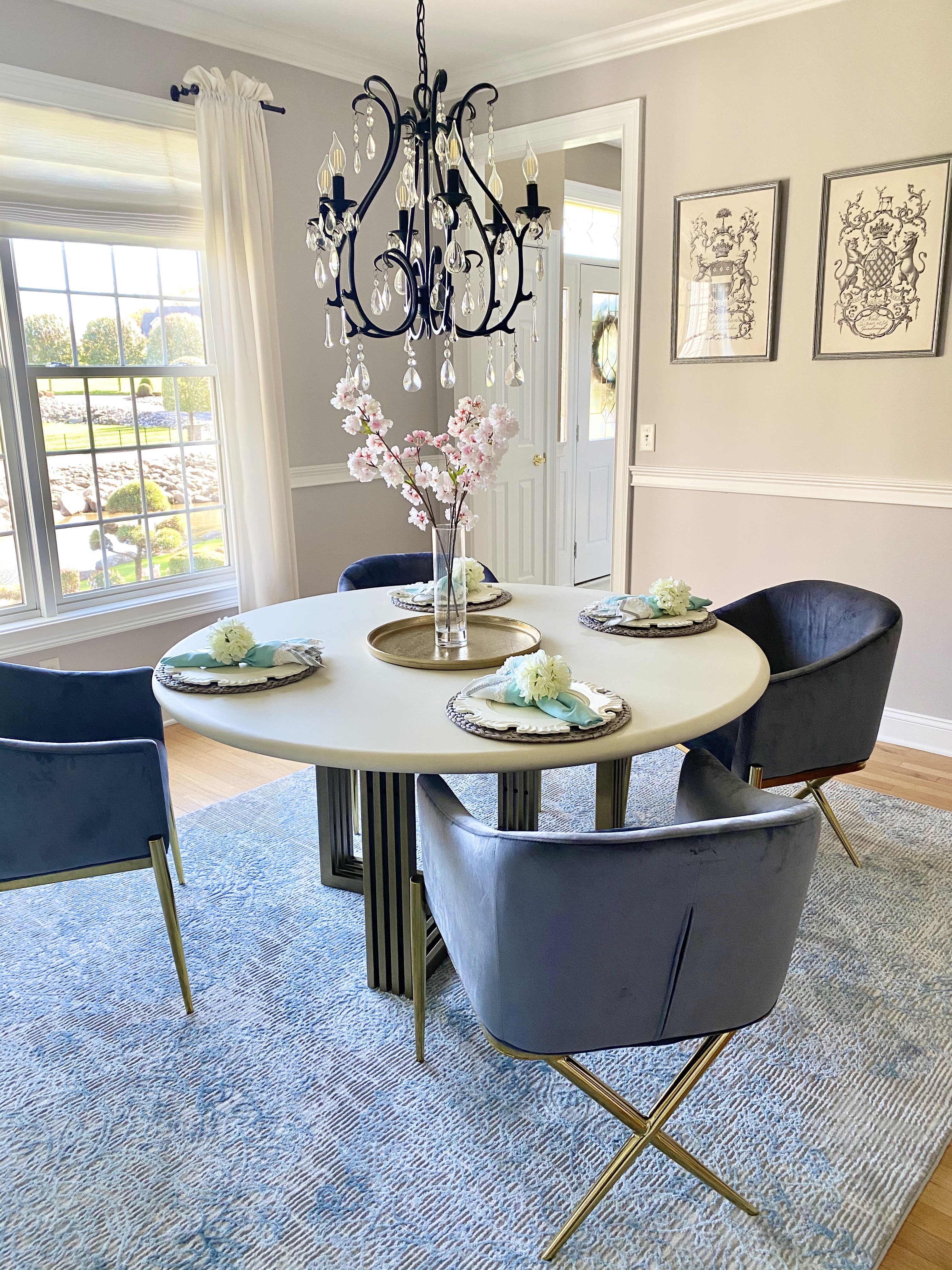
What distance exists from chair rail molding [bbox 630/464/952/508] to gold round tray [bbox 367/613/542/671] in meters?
1.75

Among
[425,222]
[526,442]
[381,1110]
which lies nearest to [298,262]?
[526,442]

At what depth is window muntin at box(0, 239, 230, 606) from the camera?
3404 mm

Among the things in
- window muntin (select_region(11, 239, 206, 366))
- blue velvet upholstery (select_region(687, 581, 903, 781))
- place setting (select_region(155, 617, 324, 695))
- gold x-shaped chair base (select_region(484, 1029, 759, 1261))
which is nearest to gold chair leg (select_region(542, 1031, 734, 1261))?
gold x-shaped chair base (select_region(484, 1029, 759, 1261))

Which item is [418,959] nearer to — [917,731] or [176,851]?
[176,851]

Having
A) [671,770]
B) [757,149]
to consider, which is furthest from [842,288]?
[671,770]

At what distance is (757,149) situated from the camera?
3520mm

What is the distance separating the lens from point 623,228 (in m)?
4.00

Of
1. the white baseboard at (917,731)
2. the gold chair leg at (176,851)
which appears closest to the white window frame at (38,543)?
the gold chair leg at (176,851)

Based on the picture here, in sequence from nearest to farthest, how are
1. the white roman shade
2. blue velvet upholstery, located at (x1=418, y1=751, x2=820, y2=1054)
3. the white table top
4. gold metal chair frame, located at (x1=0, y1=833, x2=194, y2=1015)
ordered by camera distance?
1. blue velvet upholstery, located at (x1=418, y1=751, x2=820, y2=1054)
2. the white table top
3. gold metal chair frame, located at (x1=0, y1=833, x2=194, y2=1015)
4. the white roman shade

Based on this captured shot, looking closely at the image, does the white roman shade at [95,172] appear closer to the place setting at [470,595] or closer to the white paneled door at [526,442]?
the white paneled door at [526,442]

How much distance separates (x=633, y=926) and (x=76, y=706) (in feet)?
5.44

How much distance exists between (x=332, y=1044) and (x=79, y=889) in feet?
3.44

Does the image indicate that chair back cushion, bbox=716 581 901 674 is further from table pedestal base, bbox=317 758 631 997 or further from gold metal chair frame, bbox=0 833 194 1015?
gold metal chair frame, bbox=0 833 194 1015

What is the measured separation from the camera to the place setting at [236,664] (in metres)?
1.94
